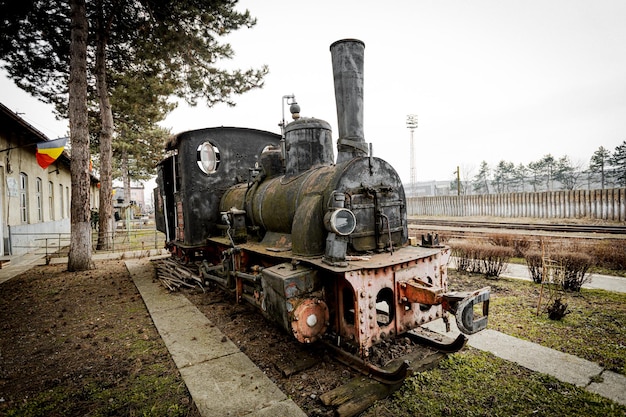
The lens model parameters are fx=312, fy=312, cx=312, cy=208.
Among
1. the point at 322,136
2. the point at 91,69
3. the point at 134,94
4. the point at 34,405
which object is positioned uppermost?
the point at 91,69

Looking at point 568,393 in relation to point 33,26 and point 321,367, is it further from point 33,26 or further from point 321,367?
point 33,26

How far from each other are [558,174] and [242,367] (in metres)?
57.7

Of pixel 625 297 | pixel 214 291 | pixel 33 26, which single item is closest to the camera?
pixel 625 297

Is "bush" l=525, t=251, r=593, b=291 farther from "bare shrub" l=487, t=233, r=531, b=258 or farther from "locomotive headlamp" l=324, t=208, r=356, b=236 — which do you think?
"locomotive headlamp" l=324, t=208, r=356, b=236

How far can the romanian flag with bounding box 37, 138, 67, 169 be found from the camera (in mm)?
10961

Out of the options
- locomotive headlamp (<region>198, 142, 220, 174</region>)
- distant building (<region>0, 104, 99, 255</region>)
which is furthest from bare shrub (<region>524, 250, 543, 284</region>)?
distant building (<region>0, 104, 99, 255</region>)

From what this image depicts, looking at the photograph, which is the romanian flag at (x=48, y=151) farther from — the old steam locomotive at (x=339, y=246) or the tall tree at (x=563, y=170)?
the tall tree at (x=563, y=170)

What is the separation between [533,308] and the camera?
4852mm

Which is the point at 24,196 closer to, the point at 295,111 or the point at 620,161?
the point at 295,111

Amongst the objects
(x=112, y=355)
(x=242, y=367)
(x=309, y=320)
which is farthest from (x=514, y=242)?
(x=112, y=355)

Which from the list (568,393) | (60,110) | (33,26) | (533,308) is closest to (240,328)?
(568,393)

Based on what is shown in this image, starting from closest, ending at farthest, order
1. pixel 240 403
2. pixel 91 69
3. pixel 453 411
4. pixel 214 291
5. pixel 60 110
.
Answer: pixel 453 411
pixel 240 403
pixel 214 291
pixel 91 69
pixel 60 110

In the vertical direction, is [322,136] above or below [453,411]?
above

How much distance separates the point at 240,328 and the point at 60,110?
1775 centimetres
